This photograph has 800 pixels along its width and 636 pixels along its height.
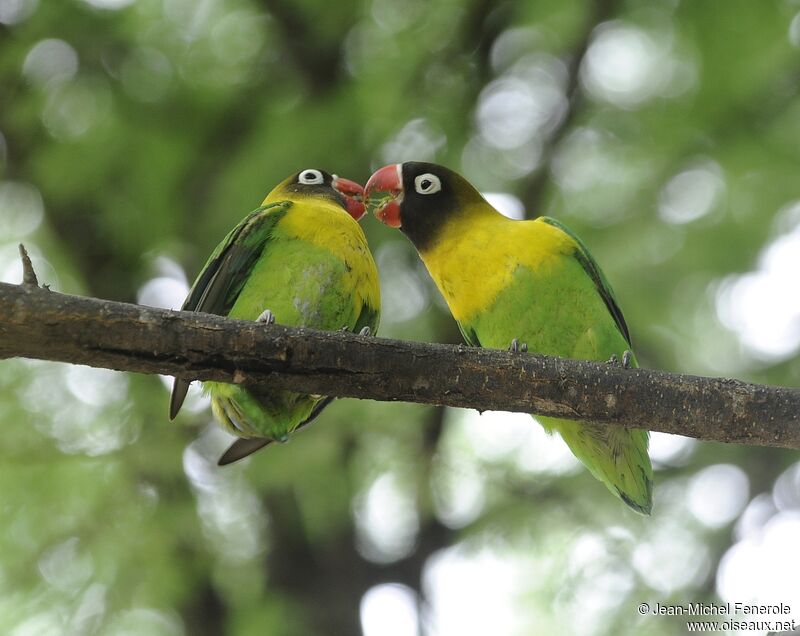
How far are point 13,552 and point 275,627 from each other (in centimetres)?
187

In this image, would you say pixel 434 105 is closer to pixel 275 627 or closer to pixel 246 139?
pixel 246 139

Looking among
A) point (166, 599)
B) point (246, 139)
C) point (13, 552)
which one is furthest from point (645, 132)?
point (13, 552)

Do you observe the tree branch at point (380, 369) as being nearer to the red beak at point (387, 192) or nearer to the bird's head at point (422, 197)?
the bird's head at point (422, 197)

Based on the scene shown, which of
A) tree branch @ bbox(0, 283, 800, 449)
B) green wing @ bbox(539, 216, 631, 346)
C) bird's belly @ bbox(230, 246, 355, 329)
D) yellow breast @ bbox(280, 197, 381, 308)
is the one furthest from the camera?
green wing @ bbox(539, 216, 631, 346)

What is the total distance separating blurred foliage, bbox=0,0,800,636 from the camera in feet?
18.6

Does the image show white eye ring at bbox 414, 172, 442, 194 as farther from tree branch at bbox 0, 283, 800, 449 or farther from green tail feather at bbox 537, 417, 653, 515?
tree branch at bbox 0, 283, 800, 449

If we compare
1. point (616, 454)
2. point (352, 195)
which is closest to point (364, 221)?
point (352, 195)

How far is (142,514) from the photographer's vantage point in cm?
560

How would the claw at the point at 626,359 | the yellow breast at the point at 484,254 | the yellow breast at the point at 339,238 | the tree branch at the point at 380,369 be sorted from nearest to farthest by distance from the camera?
the tree branch at the point at 380,369, the claw at the point at 626,359, the yellow breast at the point at 339,238, the yellow breast at the point at 484,254

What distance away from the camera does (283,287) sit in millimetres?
4156

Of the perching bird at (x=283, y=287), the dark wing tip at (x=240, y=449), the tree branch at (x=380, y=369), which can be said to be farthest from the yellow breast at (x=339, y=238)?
the tree branch at (x=380, y=369)

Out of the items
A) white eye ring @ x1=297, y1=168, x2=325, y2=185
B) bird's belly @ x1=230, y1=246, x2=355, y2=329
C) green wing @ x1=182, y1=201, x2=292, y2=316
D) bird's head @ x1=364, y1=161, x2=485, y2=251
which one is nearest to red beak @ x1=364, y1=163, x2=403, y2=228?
bird's head @ x1=364, y1=161, x2=485, y2=251

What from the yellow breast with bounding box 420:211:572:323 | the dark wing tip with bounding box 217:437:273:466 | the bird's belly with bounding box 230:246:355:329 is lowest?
the dark wing tip with bounding box 217:437:273:466

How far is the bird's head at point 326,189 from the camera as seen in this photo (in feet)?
16.4
